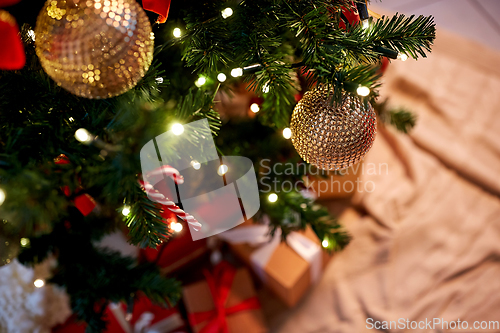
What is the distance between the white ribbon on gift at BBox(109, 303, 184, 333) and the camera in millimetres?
726

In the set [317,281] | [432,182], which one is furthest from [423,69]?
[317,281]

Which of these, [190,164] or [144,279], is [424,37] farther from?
[144,279]

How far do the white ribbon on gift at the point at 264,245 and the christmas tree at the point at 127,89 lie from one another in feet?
0.90

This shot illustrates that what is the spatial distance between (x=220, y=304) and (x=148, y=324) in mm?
176

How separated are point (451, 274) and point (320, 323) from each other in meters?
0.38

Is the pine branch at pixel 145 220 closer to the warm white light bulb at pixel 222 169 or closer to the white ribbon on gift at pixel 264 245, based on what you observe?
the warm white light bulb at pixel 222 169

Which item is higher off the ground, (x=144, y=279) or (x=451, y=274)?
(x=144, y=279)

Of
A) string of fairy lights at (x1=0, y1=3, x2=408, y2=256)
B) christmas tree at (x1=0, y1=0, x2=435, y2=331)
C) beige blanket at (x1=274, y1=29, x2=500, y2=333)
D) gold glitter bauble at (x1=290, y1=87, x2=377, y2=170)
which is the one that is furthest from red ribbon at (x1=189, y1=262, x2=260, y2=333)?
gold glitter bauble at (x1=290, y1=87, x2=377, y2=170)

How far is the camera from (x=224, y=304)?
764mm

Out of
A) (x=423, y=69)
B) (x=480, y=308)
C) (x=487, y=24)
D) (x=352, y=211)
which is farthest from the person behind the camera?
(x=487, y=24)

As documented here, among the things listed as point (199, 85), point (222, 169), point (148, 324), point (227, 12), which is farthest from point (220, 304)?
point (227, 12)

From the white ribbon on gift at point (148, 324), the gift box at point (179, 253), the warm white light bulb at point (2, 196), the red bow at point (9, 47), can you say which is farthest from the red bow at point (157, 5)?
the white ribbon on gift at point (148, 324)

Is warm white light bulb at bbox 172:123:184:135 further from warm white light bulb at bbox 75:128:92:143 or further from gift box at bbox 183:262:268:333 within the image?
gift box at bbox 183:262:268:333

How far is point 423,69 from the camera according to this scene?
119 centimetres
